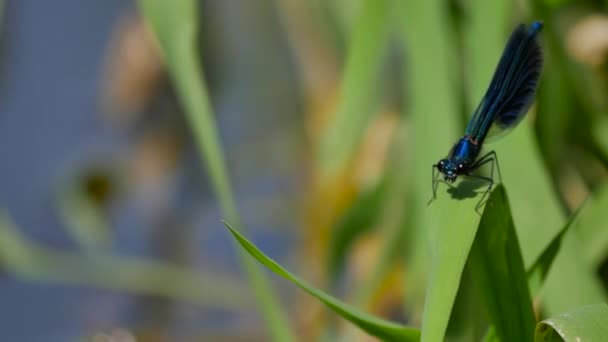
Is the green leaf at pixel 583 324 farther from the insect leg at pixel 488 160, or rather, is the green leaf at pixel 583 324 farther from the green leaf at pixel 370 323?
the insect leg at pixel 488 160

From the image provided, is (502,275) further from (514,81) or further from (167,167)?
(167,167)

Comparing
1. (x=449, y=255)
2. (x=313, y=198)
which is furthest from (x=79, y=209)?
(x=449, y=255)

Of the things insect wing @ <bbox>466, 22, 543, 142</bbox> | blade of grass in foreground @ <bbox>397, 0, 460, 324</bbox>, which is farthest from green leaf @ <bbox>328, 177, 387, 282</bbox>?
insect wing @ <bbox>466, 22, 543, 142</bbox>

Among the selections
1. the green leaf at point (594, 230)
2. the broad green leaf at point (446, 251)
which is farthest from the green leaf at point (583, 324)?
the green leaf at point (594, 230)

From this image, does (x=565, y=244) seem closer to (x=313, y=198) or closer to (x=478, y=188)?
(x=478, y=188)

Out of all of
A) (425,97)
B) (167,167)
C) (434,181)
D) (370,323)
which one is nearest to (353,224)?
(425,97)

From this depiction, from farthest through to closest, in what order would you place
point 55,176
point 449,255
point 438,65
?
point 55,176 < point 438,65 < point 449,255

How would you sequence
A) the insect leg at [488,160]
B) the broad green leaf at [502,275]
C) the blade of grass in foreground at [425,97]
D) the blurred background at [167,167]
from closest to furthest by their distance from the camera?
the broad green leaf at [502,275] → the insect leg at [488,160] → the blade of grass in foreground at [425,97] → the blurred background at [167,167]
